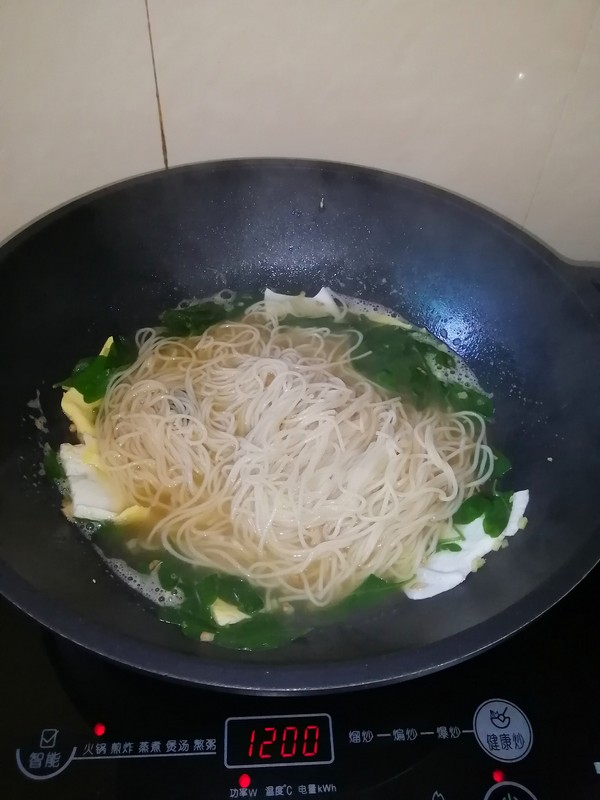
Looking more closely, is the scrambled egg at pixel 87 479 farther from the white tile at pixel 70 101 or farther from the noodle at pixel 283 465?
the white tile at pixel 70 101

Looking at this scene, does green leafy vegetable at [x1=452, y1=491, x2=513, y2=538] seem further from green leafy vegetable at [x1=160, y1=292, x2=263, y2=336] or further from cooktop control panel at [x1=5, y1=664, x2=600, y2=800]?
green leafy vegetable at [x1=160, y1=292, x2=263, y2=336]

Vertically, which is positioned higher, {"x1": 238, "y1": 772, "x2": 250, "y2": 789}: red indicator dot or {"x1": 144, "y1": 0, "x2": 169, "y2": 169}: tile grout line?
{"x1": 144, "y1": 0, "x2": 169, "y2": 169}: tile grout line

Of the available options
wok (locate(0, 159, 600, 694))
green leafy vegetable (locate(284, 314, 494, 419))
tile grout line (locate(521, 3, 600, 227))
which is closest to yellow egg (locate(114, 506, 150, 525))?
wok (locate(0, 159, 600, 694))

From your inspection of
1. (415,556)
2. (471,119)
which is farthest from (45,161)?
(415,556)

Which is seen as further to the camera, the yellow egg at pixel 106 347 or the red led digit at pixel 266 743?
the yellow egg at pixel 106 347

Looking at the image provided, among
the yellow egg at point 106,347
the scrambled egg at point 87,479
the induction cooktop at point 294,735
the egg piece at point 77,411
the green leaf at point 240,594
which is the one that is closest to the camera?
the induction cooktop at point 294,735

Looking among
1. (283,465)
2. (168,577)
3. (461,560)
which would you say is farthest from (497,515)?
(168,577)

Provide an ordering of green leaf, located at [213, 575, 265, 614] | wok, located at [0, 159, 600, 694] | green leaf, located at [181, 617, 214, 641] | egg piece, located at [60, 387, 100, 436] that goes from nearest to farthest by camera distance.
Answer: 1. wok, located at [0, 159, 600, 694]
2. green leaf, located at [181, 617, 214, 641]
3. green leaf, located at [213, 575, 265, 614]
4. egg piece, located at [60, 387, 100, 436]

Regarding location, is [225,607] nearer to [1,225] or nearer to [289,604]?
[289,604]

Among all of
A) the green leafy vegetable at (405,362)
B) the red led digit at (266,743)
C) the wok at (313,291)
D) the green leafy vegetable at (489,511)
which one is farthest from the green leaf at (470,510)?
the red led digit at (266,743)
